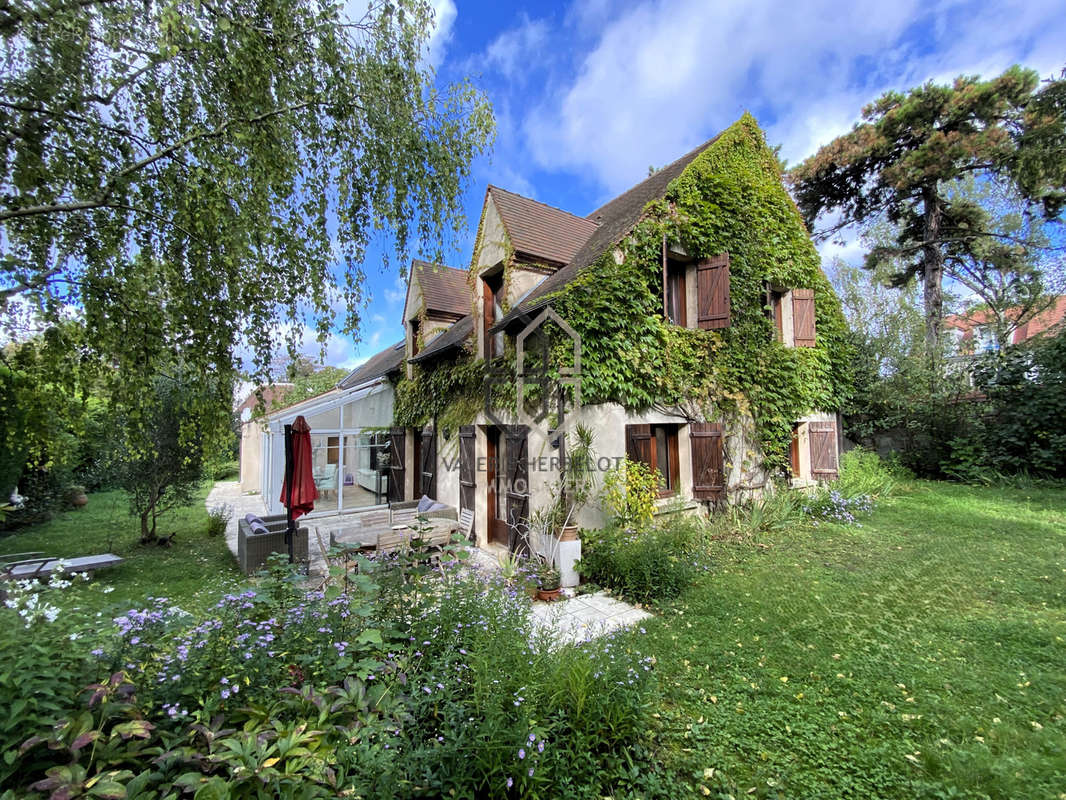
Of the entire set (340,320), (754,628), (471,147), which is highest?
(471,147)

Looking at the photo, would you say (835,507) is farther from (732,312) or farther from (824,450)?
(732,312)

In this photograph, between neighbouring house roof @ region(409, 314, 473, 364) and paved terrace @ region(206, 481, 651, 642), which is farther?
neighbouring house roof @ region(409, 314, 473, 364)

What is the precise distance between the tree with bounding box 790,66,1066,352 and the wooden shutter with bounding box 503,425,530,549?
49.5 ft

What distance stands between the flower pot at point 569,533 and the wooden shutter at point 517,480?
74 centimetres

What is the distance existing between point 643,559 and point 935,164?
19.0m

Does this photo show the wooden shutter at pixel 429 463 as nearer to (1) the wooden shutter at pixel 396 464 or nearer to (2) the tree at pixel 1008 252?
(1) the wooden shutter at pixel 396 464

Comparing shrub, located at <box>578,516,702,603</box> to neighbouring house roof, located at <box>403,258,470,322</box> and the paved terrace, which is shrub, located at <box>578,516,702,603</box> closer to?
the paved terrace

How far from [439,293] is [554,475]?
7420 mm

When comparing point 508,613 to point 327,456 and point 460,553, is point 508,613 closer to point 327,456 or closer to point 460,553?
point 460,553

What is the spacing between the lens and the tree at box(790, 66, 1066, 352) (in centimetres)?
1434

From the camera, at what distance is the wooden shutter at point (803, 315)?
11312 millimetres

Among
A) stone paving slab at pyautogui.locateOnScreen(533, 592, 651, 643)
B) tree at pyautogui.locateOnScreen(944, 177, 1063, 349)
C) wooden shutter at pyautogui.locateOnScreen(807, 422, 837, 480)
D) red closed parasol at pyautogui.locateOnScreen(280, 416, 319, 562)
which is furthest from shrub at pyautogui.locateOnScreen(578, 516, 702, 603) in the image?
tree at pyautogui.locateOnScreen(944, 177, 1063, 349)

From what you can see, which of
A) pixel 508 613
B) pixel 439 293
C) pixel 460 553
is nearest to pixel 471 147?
pixel 460 553

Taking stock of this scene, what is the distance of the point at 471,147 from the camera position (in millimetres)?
4609
